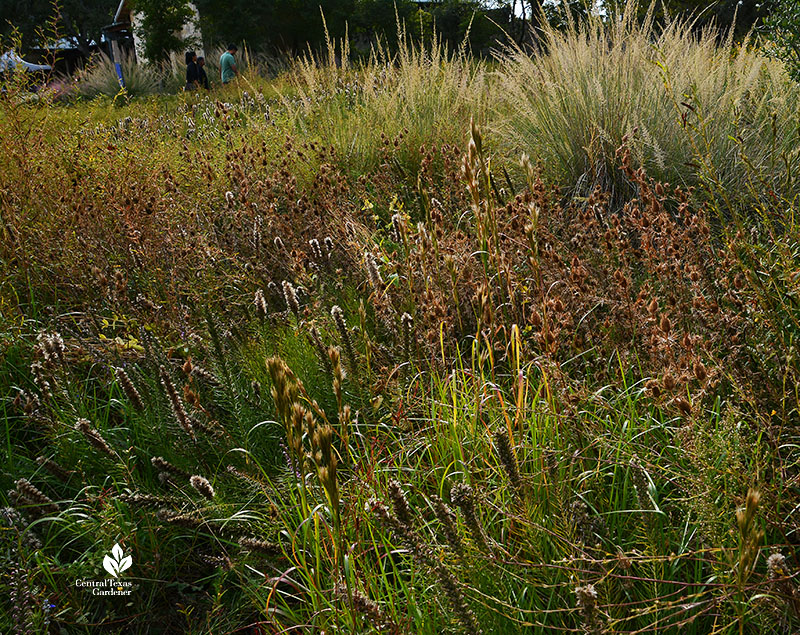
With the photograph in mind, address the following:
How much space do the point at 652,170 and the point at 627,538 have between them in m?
3.47

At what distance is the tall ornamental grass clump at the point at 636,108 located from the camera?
4398mm

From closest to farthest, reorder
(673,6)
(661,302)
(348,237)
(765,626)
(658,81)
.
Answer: (765,626), (661,302), (348,237), (658,81), (673,6)

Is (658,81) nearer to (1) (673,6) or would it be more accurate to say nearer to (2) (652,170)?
(2) (652,170)

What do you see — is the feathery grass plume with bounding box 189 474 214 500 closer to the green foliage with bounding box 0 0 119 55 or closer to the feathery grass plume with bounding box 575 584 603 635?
the feathery grass plume with bounding box 575 584 603 635

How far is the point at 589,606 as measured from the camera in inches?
41.4

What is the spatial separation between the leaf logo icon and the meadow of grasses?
0.28 feet

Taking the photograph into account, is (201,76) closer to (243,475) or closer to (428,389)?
(428,389)

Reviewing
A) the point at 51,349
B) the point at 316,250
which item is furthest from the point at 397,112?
the point at 51,349

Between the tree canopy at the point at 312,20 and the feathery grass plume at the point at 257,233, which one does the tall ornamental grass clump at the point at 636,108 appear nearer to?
the feathery grass plume at the point at 257,233

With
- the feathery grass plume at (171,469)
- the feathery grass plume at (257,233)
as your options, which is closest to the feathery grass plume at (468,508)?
the feathery grass plume at (171,469)

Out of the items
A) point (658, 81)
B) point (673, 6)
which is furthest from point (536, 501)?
point (673, 6)

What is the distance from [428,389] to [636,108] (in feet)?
10.00

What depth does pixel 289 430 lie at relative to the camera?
3.57 feet

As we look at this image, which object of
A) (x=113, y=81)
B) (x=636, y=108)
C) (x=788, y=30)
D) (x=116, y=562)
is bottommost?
(x=116, y=562)
